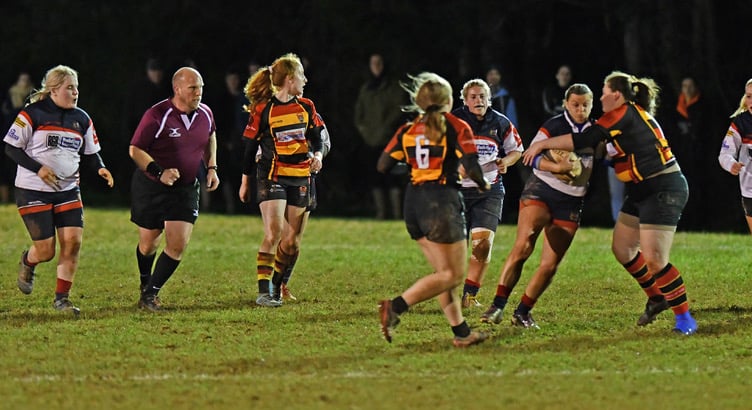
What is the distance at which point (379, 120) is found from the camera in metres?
20.3

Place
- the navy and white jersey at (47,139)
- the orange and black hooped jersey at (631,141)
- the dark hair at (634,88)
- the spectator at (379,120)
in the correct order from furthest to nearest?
the spectator at (379,120)
the navy and white jersey at (47,139)
the dark hair at (634,88)
the orange and black hooped jersey at (631,141)

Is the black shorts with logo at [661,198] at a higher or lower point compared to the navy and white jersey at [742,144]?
lower

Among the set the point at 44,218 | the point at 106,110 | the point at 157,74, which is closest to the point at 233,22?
the point at 106,110

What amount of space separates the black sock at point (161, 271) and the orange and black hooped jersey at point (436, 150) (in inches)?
111

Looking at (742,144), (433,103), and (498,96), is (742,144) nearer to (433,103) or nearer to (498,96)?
(433,103)

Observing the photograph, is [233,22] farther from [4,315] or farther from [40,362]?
[40,362]

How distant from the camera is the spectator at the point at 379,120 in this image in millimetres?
20078

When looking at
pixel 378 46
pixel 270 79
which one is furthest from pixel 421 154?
pixel 378 46

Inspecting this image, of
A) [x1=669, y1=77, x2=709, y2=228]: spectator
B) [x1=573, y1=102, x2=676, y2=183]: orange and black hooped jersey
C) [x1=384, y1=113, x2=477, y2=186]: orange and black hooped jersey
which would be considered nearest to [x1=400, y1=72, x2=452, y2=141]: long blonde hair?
[x1=384, y1=113, x2=477, y2=186]: orange and black hooped jersey

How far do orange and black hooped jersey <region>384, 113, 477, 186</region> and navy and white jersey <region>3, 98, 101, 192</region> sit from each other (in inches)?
122

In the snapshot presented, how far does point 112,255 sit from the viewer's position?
1585 cm

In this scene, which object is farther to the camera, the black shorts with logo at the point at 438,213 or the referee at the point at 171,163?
the referee at the point at 171,163

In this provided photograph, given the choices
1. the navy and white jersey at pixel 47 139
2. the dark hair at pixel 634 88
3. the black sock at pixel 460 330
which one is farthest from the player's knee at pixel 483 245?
the navy and white jersey at pixel 47 139

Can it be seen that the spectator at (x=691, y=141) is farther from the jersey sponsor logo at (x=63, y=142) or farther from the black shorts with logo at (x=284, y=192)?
the jersey sponsor logo at (x=63, y=142)
